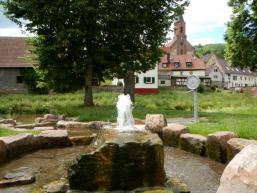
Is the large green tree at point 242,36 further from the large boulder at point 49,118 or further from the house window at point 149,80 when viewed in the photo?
the house window at point 149,80

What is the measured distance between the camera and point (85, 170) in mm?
7836

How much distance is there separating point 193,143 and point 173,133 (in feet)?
4.37

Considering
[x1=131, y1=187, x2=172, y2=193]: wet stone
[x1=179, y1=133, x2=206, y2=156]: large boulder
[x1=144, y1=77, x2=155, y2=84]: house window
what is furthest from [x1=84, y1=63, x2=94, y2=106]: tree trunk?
[x1=144, y1=77, x2=155, y2=84]: house window

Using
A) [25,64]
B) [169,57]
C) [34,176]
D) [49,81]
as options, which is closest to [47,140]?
[34,176]

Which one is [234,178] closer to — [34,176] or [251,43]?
[34,176]

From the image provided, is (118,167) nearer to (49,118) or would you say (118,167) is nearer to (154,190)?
(154,190)

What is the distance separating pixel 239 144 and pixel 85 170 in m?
3.93

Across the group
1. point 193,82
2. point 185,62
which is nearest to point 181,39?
point 185,62

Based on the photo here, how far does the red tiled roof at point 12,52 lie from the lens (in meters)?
54.1

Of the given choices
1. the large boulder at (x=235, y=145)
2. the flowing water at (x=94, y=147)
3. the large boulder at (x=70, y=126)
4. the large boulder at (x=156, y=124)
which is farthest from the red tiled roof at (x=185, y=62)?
the large boulder at (x=235, y=145)

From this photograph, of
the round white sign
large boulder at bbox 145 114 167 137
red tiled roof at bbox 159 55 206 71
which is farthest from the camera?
red tiled roof at bbox 159 55 206 71

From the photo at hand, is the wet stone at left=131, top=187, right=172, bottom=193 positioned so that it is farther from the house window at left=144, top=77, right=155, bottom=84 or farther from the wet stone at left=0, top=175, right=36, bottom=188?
the house window at left=144, top=77, right=155, bottom=84

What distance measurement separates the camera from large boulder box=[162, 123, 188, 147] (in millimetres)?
13070

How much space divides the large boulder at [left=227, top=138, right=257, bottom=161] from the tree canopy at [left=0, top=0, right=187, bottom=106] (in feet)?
56.5
